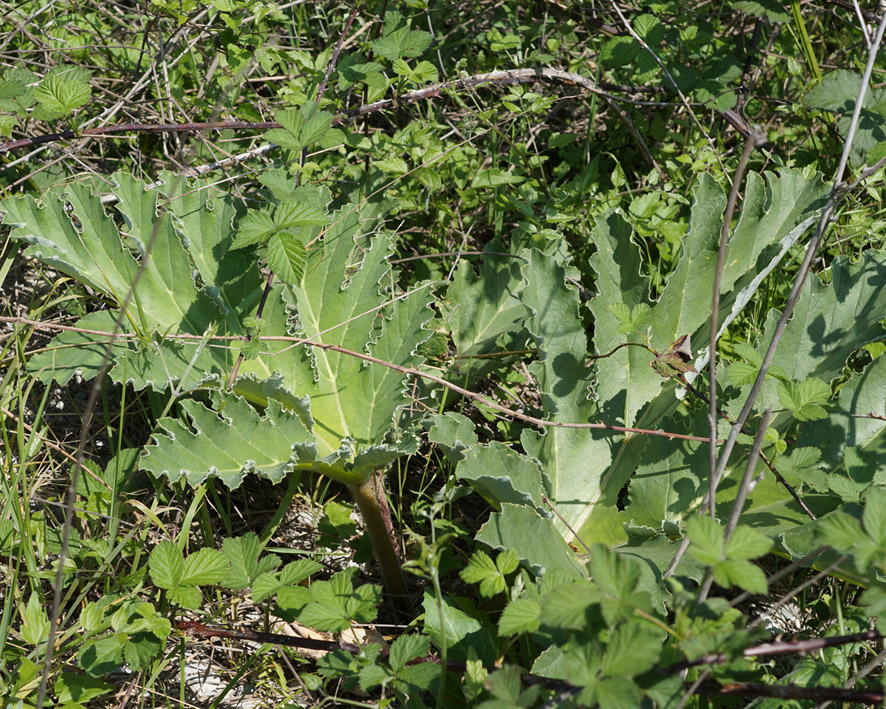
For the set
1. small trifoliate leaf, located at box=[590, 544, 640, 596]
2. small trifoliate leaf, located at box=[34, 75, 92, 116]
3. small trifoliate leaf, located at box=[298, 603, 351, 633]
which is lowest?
small trifoliate leaf, located at box=[298, 603, 351, 633]

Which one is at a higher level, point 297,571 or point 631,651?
point 631,651

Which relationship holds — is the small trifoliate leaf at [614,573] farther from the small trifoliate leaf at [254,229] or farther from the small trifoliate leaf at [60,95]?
the small trifoliate leaf at [60,95]

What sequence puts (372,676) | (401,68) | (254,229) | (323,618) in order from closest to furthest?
(372,676) < (323,618) < (254,229) < (401,68)

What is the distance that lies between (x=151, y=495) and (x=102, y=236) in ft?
2.76

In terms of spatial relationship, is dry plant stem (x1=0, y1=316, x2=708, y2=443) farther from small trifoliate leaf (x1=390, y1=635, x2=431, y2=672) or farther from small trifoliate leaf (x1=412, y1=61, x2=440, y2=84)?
small trifoliate leaf (x1=412, y1=61, x2=440, y2=84)

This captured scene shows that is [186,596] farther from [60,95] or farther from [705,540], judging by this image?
[60,95]

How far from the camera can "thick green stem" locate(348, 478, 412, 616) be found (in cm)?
238

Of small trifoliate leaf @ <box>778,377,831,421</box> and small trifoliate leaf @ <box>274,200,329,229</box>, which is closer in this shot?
small trifoliate leaf @ <box>778,377,831,421</box>

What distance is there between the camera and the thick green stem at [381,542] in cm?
238

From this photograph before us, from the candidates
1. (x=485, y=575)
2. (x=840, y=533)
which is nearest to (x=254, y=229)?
(x=485, y=575)

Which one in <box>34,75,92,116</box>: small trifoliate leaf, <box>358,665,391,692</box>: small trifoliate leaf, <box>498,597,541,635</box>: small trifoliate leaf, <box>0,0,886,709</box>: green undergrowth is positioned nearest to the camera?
<box>498,597,541,635</box>: small trifoliate leaf

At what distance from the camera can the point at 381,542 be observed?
2.40 m

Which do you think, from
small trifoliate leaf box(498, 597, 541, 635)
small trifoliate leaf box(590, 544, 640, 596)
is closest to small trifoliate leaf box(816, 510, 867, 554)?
small trifoliate leaf box(590, 544, 640, 596)

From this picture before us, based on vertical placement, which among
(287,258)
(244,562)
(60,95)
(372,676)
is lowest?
(372,676)
